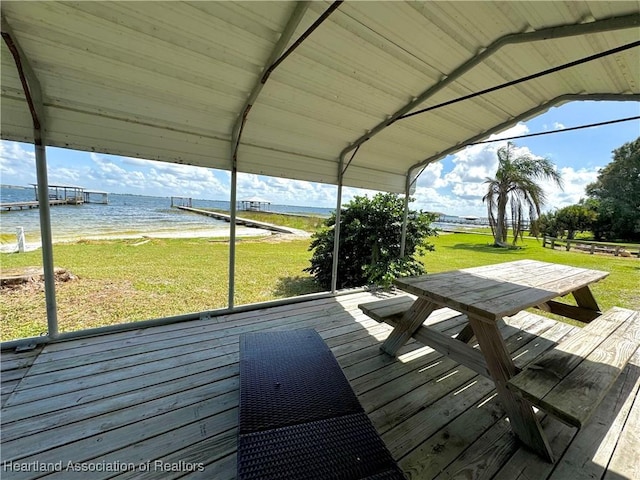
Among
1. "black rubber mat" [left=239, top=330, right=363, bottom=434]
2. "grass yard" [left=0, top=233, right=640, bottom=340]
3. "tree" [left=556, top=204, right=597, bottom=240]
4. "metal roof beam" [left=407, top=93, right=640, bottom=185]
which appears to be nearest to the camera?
"black rubber mat" [left=239, top=330, right=363, bottom=434]

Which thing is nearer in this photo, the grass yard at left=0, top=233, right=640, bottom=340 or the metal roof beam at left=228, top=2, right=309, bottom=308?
the metal roof beam at left=228, top=2, right=309, bottom=308

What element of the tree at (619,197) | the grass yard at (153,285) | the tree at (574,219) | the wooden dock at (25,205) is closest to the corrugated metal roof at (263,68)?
the grass yard at (153,285)

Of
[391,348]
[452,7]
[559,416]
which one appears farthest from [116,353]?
[452,7]

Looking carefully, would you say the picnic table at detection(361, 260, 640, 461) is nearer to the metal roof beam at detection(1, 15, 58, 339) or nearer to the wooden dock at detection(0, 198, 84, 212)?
the metal roof beam at detection(1, 15, 58, 339)

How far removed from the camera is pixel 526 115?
10.5 ft

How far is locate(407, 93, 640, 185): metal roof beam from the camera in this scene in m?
2.43

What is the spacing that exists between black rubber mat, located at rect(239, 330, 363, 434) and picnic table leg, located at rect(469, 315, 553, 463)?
925 mm

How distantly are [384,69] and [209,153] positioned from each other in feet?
6.26

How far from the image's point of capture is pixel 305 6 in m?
1.66

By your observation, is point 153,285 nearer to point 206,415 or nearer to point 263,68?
point 206,415

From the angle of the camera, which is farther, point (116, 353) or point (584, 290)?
point (584, 290)

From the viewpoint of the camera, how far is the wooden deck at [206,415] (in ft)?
4.39

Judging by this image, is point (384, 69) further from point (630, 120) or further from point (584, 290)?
point (584, 290)

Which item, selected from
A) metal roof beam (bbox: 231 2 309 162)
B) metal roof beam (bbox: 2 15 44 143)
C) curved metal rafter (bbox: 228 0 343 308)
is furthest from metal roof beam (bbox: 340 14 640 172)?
metal roof beam (bbox: 2 15 44 143)
